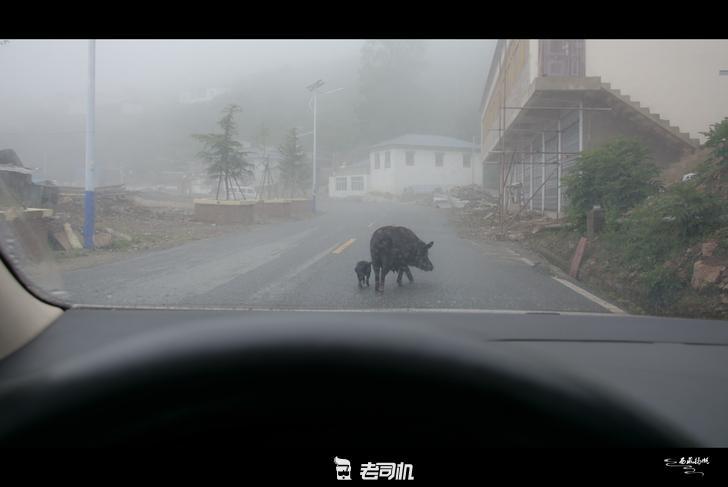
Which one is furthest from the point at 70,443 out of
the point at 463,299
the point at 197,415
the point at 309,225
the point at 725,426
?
the point at 309,225

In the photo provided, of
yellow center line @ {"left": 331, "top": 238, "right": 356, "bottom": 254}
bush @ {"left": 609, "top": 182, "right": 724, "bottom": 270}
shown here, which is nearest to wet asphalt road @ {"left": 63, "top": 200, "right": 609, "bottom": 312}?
yellow center line @ {"left": 331, "top": 238, "right": 356, "bottom": 254}

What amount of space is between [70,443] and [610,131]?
444 inches

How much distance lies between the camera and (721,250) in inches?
179

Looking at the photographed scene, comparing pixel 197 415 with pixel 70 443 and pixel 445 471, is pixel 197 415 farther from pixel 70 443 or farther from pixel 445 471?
pixel 445 471

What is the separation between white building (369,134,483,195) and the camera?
29.9 ft

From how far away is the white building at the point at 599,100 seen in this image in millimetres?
6098

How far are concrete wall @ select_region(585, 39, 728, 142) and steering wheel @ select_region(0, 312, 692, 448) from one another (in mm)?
4754

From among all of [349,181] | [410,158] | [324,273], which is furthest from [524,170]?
[324,273]

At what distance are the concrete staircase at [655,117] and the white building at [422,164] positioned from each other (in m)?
2.69

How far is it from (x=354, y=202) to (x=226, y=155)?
284 cm

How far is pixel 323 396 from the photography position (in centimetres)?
118

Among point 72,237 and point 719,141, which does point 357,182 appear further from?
point 719,141
